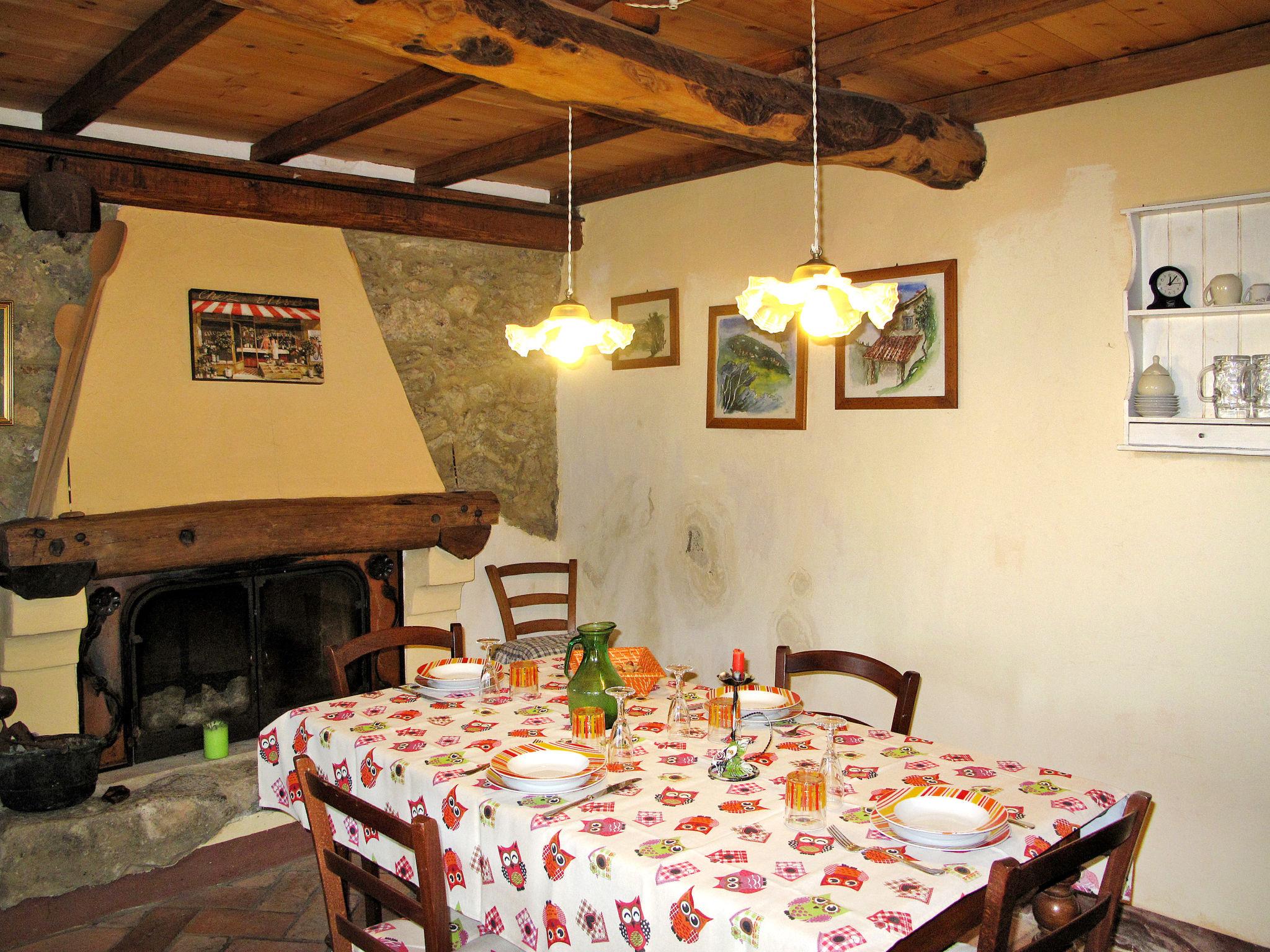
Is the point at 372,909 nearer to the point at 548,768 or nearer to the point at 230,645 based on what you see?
the point at 548,768

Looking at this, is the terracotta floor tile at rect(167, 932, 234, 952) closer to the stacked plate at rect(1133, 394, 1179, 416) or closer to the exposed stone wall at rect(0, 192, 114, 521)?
the exposed stone wall at rect(0, 192, 114, 521)

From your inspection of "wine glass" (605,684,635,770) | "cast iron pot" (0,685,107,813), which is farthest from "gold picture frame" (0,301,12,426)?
"wine glass" (605,684,635,770)

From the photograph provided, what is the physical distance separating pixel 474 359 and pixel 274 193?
1.11 m

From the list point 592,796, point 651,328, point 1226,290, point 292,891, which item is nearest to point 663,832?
point 592,796

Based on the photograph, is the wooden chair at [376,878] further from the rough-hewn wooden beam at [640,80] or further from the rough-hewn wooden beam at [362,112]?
the rough-hewn wooden beam at [362,112]

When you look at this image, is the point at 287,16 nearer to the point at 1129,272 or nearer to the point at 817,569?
the point at 1129,272

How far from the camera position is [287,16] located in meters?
1.74

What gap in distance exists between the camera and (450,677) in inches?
108

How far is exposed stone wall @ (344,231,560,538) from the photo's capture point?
4195mm

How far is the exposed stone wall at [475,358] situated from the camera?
13.8 feet

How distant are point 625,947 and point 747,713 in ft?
2.84

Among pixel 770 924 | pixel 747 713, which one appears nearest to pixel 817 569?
pixel 747 713

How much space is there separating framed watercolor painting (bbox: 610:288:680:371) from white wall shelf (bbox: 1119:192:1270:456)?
6.08ft

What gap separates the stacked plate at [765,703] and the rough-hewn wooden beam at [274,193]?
247 cm
